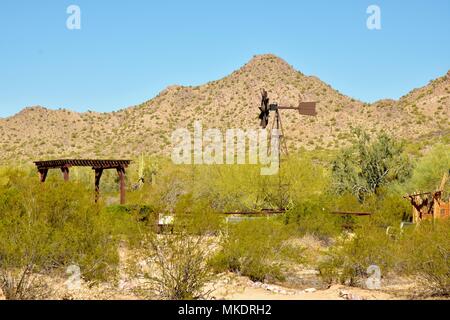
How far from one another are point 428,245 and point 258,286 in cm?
394

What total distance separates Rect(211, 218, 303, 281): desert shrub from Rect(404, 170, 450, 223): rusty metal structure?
521 cm

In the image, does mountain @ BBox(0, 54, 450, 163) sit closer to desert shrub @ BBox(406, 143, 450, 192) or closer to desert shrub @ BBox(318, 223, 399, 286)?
desert shrub @ BBox(406, 143, 450, 192)

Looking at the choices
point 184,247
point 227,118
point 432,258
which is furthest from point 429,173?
point 227,118

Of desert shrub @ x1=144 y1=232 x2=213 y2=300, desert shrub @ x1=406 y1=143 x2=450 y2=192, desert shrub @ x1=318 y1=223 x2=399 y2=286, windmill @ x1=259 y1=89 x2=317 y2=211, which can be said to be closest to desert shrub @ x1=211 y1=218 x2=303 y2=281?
desert shrub @ x1=318 y1=223 x2=399 y2=286

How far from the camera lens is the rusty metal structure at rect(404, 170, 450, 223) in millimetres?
19578

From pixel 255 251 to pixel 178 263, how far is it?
4.29 m

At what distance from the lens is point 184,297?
38.3ft

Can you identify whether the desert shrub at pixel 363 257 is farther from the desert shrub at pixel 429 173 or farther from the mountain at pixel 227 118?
the mountain at pixel 227 118

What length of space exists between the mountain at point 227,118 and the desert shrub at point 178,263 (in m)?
51.5

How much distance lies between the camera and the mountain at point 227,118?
6819cm

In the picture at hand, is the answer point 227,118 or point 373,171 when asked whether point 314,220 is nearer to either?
point 373,171

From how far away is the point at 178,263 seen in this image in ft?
38.5

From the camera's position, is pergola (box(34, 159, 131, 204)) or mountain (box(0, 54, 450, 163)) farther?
mountain (box(0, 54, 450, 163))
